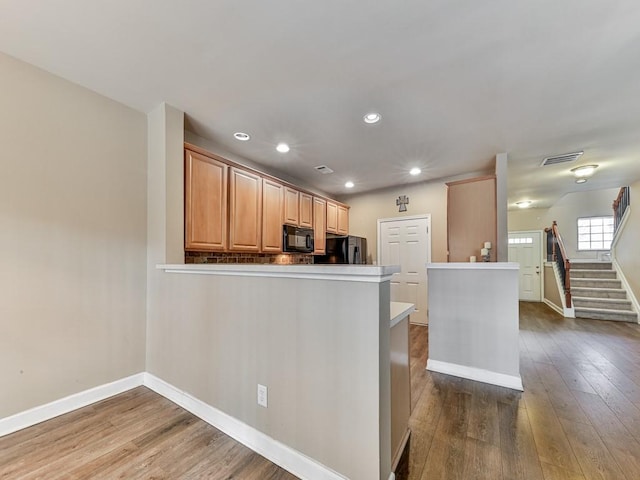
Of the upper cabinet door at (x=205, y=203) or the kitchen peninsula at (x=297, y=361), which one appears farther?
the upper cabinet door at (x=205, y=203)

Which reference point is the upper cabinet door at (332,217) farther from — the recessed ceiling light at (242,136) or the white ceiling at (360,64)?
the recessed ceiling light at (242,136)

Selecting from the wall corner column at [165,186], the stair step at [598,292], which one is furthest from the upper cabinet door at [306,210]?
the stair step at [598,292]

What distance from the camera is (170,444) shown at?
1689 millimetres

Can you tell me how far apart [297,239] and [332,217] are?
3.98 feet

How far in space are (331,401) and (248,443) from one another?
2.46ft

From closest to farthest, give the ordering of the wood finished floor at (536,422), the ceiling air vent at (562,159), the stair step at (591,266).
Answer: the wood finished floor at (536,422) → the ceiling air vent at (562,159) → the stair step at (591,266)

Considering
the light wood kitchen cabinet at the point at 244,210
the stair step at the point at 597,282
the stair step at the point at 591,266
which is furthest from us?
the stair step at the point at 591,266

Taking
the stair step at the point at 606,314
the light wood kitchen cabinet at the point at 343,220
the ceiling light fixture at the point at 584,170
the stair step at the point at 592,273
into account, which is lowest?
the stair step at the point at 606,314

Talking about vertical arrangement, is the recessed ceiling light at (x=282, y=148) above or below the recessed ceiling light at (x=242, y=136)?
below

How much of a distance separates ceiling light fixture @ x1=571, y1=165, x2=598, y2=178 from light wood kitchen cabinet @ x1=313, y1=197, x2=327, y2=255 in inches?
156

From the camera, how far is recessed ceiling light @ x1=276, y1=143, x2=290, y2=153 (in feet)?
10.9

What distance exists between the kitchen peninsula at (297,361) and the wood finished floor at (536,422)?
56 cm

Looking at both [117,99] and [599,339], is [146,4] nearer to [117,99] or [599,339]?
[117,99]

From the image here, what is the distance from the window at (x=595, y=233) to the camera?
693 centimetres
